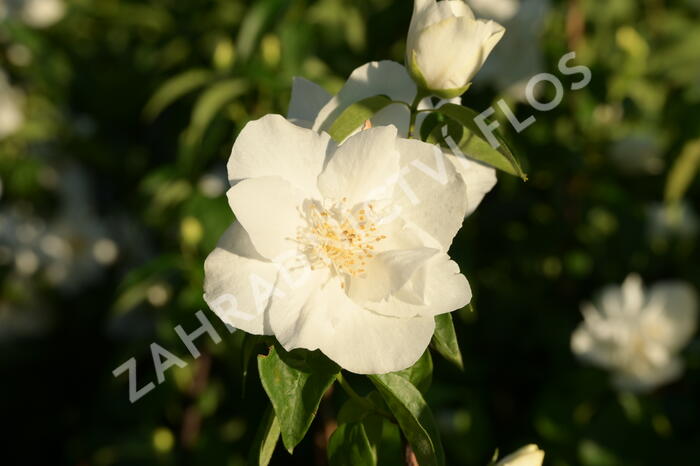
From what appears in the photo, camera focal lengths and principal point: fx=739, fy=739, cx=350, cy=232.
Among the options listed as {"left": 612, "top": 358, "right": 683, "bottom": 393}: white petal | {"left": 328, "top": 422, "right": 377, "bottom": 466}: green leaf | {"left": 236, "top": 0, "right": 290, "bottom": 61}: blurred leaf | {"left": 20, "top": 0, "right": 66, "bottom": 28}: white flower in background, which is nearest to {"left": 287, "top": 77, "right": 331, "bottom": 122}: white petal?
{"left": 328, "top": 422, "right": 377, "bottom": 466}: green leaf

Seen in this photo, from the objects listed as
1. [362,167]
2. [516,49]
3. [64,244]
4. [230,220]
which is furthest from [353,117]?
[64,244]

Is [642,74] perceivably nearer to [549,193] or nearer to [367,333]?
[549,193]

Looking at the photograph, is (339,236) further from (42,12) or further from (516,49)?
(42,12)

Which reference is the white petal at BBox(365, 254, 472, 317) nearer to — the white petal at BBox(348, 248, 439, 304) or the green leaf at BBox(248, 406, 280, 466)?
the white petal at BBox(348, 248, 439, 304)

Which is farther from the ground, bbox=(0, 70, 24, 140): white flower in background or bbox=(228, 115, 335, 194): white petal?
bbox=(0, 70, 24, 140): white flower in background

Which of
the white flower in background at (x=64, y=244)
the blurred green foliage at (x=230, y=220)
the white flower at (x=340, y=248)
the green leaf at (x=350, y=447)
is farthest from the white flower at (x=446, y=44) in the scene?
the white flower in background at (x=64, y=244)

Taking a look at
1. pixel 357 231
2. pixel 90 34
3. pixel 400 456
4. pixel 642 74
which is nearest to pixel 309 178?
pixel 357 231
